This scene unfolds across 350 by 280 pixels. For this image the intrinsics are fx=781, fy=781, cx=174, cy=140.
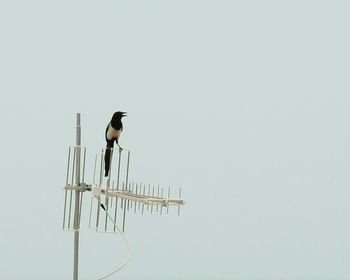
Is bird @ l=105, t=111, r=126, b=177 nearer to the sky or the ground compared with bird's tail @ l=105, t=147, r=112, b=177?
nearer to the sky

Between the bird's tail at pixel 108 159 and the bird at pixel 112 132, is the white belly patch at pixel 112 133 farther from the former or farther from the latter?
the bird's tail at pixel 108 159

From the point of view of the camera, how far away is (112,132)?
392 inches

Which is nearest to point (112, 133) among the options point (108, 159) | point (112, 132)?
point (112, 132)

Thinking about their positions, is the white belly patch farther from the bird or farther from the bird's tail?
the bird's tail

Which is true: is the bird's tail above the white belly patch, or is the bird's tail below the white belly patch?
below

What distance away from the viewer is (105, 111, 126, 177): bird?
9.91 m

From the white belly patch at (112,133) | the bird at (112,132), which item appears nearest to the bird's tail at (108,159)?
the bird at (112,132)

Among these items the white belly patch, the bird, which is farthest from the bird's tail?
the white belly patch

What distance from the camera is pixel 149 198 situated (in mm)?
9070

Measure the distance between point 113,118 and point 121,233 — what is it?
147 centimetres

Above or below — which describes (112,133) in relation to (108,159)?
above

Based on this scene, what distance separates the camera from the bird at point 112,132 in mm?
9914

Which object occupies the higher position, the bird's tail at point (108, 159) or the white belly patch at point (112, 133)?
the white belly patch at point (112, 133)

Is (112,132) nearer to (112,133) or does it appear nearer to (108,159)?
(112,133)
